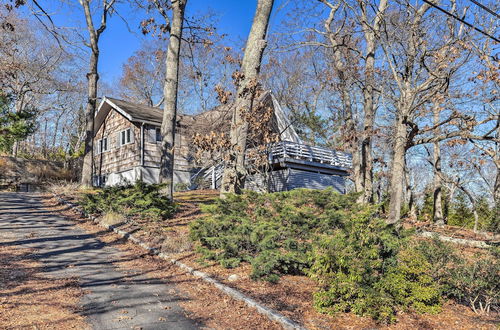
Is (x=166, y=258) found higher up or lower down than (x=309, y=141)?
lower down

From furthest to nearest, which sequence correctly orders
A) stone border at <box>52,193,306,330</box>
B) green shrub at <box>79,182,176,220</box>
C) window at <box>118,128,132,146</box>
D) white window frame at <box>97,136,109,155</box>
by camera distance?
white window frame at <box>97,136,109,155</box> < window at <box>118,128,132,146</box> < green shrub at <box>79,182,176,220</box> < stone border at <box>52,193,306,330</box>

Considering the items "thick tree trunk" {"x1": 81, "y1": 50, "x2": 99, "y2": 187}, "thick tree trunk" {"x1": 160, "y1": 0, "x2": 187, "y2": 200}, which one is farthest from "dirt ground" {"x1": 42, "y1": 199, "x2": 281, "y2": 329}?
"thick tree trunk" {"x1": 81, "y1": 50, "x2": 99, "y2": 187}

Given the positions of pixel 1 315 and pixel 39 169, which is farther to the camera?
pixel 39 169

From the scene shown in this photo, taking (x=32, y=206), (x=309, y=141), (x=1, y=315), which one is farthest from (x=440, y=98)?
(x=309, y=141)

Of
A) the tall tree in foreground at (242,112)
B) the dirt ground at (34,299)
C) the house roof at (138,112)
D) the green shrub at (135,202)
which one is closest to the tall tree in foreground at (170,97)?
the green shrub at (135,202)

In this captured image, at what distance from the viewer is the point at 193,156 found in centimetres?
2616

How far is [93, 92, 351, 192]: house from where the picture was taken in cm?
2391

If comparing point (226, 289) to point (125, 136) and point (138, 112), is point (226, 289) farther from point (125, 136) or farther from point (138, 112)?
point (125, 136)

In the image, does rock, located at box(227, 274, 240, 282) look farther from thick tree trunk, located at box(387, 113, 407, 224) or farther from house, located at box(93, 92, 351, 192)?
house, located at box(93, 92, 351, 192)

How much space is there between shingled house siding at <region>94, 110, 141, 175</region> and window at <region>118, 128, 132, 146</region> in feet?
0.85

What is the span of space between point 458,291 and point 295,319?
2.91 meters

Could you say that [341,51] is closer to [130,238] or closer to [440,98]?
[440,98]

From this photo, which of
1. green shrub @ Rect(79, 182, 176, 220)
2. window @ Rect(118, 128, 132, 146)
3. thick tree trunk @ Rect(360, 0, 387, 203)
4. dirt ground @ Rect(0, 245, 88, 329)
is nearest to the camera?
dirt ground @ Rect(0, 245, 88, 329)

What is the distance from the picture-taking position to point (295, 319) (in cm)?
503
